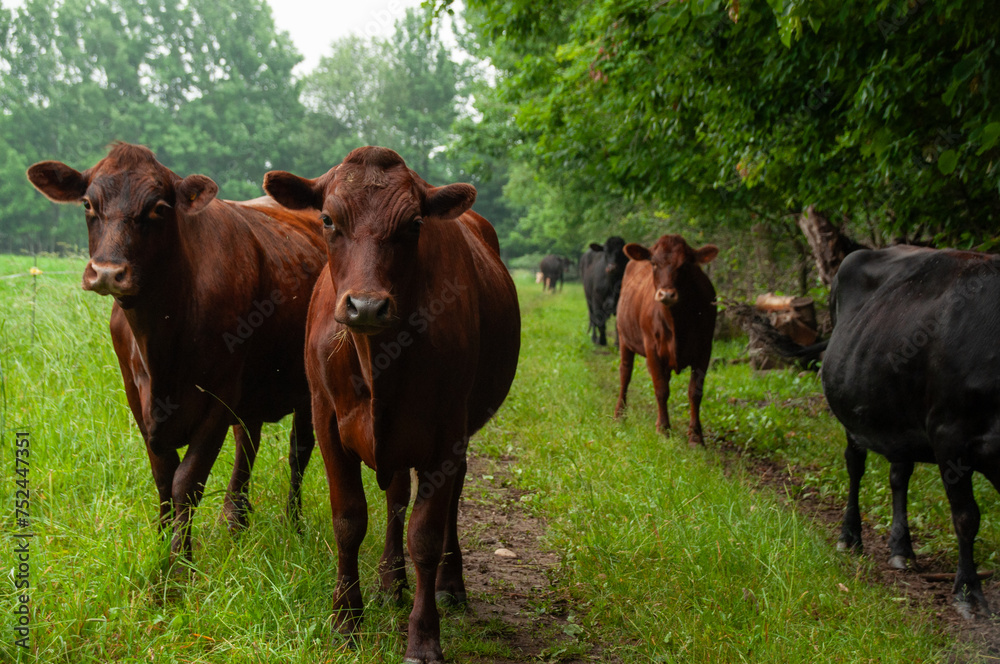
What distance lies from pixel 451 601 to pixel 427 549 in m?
0.82

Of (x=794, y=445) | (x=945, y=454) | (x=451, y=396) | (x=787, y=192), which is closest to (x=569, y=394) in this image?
(x=794, y=445)

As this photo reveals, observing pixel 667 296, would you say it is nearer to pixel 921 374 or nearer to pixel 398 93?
pixel 921 374

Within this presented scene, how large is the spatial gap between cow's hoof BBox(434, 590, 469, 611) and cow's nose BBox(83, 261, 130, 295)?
209 cm

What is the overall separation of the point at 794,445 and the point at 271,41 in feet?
168

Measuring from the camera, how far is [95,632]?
275 cm

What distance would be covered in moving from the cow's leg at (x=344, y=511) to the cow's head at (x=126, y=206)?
3.37 feet

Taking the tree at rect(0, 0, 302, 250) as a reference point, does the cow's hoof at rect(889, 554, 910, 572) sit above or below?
below

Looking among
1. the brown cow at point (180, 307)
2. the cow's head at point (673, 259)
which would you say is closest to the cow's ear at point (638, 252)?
the cow's head at point (673, 259)

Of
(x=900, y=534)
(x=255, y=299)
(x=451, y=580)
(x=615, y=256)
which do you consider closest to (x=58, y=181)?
(x=255, y=299)

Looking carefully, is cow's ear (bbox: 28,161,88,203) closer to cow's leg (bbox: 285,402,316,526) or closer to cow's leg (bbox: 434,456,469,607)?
cow's leg (bbox: 285,402,316,526)

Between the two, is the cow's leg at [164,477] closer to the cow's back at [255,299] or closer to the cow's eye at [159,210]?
the cow's back at [255,299]

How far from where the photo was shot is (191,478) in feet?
11.3

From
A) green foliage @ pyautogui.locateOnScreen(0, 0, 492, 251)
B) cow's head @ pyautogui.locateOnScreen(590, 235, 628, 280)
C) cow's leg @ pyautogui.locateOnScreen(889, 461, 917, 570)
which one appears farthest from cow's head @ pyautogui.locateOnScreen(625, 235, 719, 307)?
green foliage @ pyautogui.locateOnScreen(0, 0, 492, 251)

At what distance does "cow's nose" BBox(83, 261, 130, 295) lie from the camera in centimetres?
304
